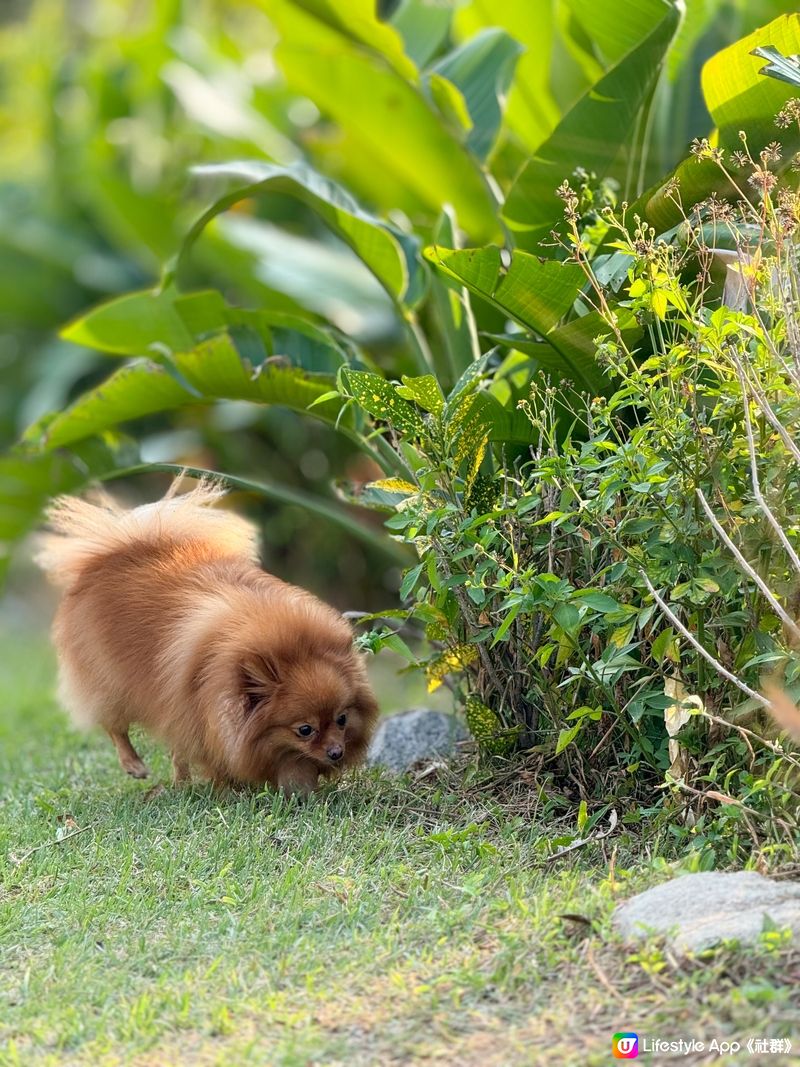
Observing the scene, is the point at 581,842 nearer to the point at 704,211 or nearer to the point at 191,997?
the point at 191,997

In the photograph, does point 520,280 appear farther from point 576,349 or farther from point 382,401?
point 382,401

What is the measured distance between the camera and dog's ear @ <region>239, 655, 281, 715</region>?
13.8ft

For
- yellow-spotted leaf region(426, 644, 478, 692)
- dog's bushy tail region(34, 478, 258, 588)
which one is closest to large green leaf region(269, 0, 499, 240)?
dog's bushy tail region(34, 478, 258, 588)

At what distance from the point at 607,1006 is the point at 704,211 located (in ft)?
7.63

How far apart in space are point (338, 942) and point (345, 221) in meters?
2.97

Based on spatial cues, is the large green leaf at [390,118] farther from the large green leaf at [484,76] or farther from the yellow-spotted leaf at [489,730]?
the yellow-spotted leaf at [489,730]

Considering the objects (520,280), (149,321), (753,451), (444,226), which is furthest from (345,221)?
(753,451)

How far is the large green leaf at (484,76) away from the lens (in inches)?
227

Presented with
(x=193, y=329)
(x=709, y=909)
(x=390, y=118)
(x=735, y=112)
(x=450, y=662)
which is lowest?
(x=450, y=662)

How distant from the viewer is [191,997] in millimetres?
3012

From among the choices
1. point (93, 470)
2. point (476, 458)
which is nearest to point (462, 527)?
point (476, 458)

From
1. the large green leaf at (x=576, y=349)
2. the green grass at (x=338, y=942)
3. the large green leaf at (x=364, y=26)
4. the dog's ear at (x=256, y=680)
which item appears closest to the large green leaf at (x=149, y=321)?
the large green leaf at (x=364, y=26)

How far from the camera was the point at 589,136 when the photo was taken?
500cm

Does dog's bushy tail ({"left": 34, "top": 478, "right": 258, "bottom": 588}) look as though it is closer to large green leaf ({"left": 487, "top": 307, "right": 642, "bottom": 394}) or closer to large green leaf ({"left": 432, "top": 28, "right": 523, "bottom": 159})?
large green leaf ({"left": 487, "top": 307, "right": 642, "bottom": 394})
